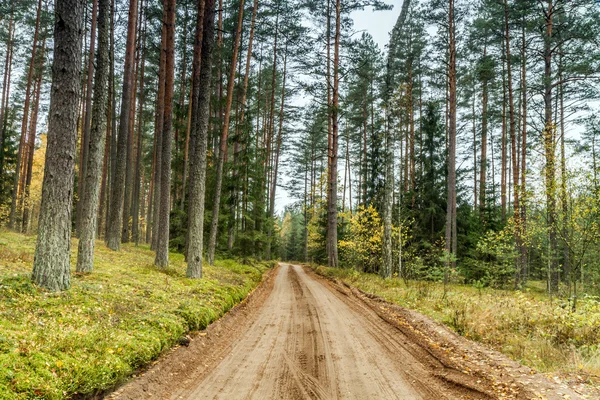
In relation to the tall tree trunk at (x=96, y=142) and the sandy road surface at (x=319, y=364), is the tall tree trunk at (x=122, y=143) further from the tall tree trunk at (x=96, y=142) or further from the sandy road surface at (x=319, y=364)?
the sandy road surface at (x=319, y=364)

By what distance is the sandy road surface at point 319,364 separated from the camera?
3.69 meters

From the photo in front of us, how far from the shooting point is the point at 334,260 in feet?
59.0

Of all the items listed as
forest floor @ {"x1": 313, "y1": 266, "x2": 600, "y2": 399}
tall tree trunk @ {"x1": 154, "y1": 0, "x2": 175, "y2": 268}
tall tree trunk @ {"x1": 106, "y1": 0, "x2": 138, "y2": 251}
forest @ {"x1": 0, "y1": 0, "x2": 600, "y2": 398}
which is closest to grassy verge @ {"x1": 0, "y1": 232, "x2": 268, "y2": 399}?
forest @ {"x1": 0, "y1": 0, "x2": 600, "y2": 398}

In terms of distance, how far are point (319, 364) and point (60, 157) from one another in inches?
208

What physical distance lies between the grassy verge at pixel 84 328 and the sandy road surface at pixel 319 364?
950 millimetres

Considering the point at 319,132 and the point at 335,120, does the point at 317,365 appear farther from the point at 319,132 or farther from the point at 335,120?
the point at 319,132

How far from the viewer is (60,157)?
531 cm

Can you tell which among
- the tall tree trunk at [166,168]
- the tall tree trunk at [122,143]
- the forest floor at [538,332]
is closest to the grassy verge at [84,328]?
the tall tree trunk at [166,168]

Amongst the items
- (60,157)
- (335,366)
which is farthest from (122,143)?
(335,366)

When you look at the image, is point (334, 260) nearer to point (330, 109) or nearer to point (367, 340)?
point (330, 109)

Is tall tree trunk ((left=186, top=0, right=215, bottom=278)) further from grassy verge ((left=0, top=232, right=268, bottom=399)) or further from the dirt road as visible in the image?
the dirt road

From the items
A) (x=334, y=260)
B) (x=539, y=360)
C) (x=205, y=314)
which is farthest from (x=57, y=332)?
(x=334, y=260)

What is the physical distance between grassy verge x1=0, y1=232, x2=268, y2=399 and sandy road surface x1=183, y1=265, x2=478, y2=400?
0.95 meters

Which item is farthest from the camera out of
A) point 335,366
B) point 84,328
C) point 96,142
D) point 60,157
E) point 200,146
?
point 200,146
